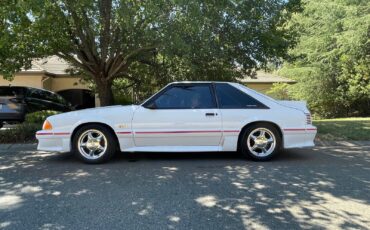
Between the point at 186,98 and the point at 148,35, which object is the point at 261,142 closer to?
the point at 186,98

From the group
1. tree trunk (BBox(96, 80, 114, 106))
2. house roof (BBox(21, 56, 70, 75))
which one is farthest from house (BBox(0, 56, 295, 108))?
tree trunk (BBox(96, 80, 114, 106))

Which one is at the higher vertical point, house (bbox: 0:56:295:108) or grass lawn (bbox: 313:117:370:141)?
house (bbox: 0:56:295:108)

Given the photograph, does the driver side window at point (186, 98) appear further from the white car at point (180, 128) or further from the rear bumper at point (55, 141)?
the rear bumper at point (55, 141)

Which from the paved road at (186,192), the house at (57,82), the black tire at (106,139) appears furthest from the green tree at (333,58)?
the black tire at (106,139)

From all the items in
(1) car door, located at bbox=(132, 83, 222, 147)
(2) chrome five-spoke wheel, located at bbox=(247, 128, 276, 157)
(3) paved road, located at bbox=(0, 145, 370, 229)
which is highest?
(1) car door, located at bbox=(132, 83, 222, 147)

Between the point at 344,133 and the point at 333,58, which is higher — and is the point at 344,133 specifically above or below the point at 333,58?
below

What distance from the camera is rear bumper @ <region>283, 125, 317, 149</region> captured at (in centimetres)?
775

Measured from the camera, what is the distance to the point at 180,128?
25.1ft

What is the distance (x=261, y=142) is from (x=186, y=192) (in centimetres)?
259

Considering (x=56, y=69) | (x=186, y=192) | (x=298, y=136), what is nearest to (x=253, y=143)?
(x=298, y=136)

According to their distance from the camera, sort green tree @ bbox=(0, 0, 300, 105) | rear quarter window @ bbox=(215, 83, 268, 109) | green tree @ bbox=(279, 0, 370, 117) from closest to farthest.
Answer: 1. rear quarter window @ bbox=(215, 83, 268, 109)
2. green tree @ bbox=(0, 0, 300, 105)
3. green tree @ bbox=(279, 0, 370, 117)

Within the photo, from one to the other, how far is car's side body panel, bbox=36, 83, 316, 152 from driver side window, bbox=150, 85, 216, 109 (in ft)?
0.43

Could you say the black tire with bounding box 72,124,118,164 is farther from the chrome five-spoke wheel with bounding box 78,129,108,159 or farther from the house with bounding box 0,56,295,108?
the house with bounding box 0,56,295,108

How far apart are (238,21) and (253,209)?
22.0ft
